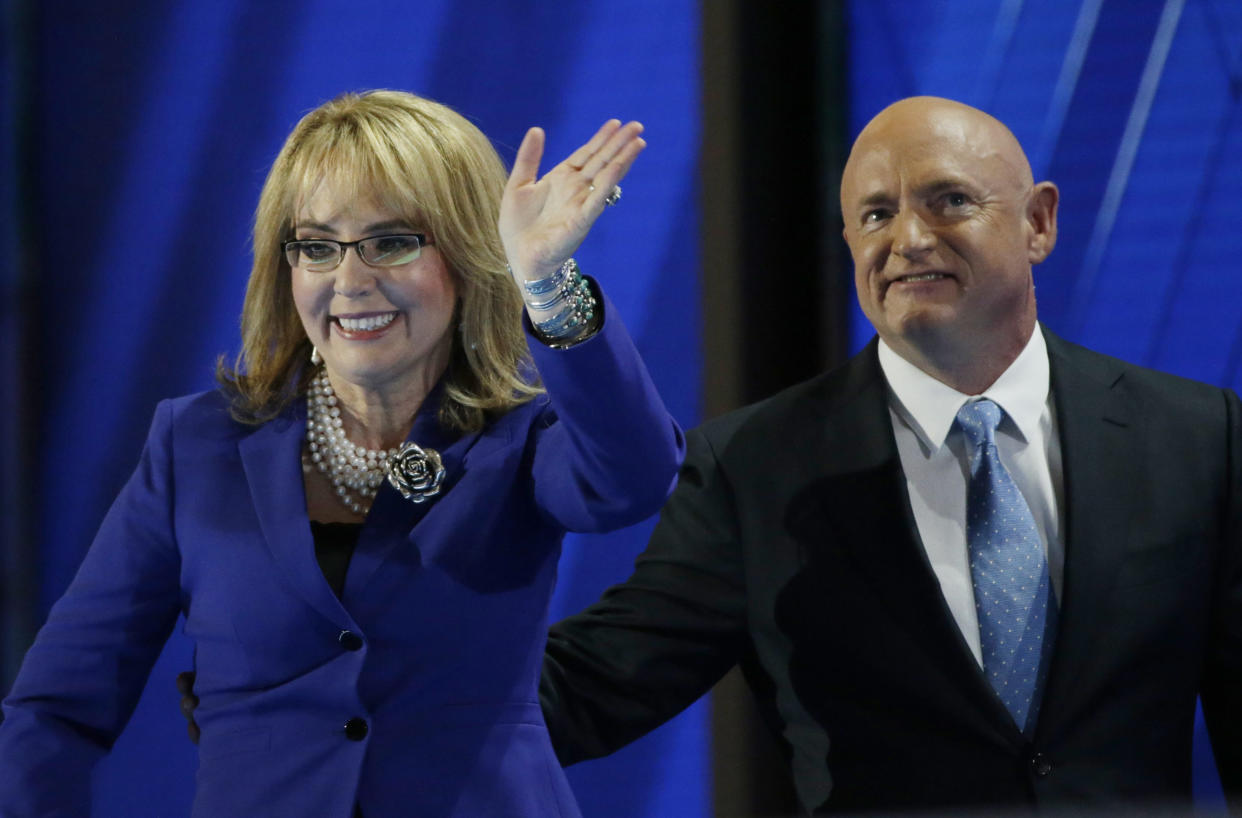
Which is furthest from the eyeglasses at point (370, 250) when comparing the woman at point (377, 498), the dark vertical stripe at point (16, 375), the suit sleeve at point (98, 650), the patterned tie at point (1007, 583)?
the dark vertical stripe at point (16, 375)

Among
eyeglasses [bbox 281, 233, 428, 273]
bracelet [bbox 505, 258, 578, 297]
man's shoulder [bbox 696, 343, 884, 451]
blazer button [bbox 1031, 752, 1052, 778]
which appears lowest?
blazer button [bbox 1031, 752, 1052, 778]

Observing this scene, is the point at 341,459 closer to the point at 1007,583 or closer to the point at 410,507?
the point at 410,507

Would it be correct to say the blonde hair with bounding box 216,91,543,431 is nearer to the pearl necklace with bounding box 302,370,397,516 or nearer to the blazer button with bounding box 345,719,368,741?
the pearl necklace with bounding box 302,370,397,516

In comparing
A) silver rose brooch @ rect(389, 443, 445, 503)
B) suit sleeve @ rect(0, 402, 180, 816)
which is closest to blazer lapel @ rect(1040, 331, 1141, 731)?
silver rose brooch @ rect(389, 443, 445, 503)

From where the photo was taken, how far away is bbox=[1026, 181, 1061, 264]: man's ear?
2211 millimetres

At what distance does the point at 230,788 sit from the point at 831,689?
2.69 ft

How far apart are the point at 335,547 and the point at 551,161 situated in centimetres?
110

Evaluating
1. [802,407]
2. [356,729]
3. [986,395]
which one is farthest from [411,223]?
[986,395]

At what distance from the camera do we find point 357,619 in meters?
1.79

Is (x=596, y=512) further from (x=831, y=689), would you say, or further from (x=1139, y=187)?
(x=1139, y=187)

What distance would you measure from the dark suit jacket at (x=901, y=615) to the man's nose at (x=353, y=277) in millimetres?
635

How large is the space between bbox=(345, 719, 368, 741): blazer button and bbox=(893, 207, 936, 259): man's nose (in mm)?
951

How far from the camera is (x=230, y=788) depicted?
70.7 inches

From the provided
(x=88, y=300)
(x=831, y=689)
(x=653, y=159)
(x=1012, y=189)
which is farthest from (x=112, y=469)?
(x=1012, y=189)
